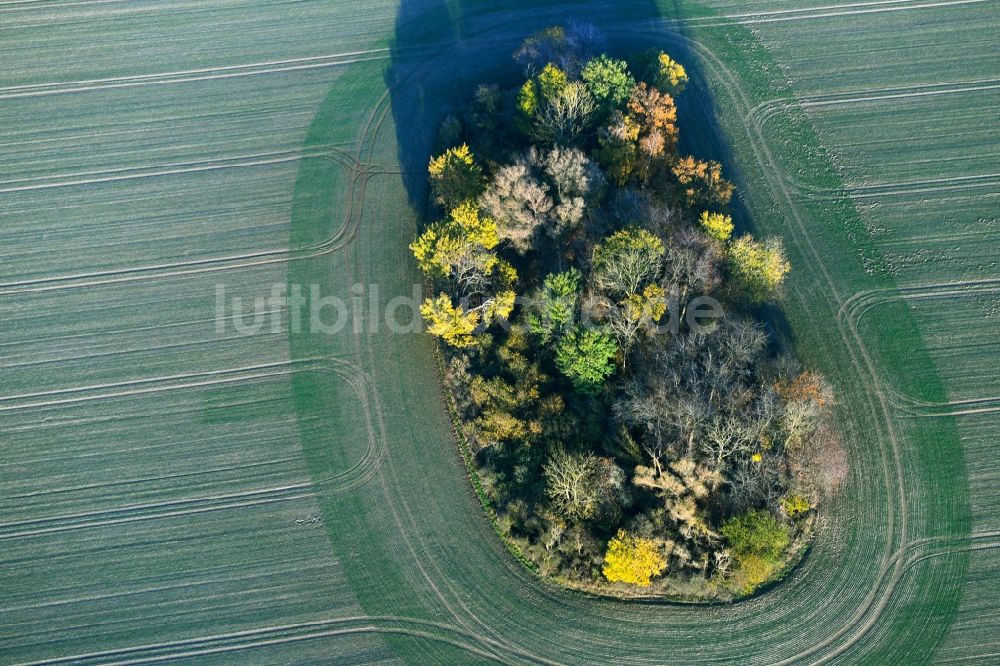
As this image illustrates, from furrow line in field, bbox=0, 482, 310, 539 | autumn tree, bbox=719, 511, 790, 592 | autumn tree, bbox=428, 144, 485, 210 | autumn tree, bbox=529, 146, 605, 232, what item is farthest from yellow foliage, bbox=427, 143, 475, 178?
autumn tree, bbox=719, 511, 790, 592

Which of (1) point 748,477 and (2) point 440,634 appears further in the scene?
(2) point 440,634

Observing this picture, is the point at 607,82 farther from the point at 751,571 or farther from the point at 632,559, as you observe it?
the point at 751,571

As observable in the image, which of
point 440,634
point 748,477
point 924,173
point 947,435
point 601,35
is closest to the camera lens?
point 748,477

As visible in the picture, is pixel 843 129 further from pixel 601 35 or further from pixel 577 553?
pixel 577 553

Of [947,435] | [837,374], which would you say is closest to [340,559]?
[837,374]

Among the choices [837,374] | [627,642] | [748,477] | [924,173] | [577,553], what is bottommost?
[627,642]

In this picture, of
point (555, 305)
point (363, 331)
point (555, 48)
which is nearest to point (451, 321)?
point (555, 305)

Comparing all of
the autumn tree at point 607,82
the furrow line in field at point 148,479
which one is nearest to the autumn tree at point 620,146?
the autumn tree at point 607,82

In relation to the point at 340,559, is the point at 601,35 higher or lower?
higher
